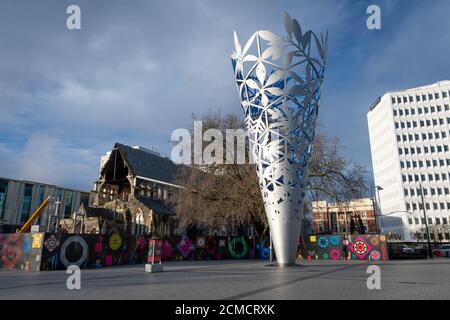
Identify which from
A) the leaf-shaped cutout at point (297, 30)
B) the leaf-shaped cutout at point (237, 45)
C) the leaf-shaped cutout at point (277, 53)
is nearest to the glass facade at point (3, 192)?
the leaf-shaped cutout at point (237, 45)

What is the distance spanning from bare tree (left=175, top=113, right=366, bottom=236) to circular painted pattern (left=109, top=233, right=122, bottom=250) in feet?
22.9

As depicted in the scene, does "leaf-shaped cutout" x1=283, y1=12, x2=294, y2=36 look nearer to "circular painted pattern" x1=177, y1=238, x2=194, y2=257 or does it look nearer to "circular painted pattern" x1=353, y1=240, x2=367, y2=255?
"circular painted pattern" x1=353, y1=240, x2=367, y2=255

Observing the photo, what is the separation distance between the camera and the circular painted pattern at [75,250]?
67.6 ft

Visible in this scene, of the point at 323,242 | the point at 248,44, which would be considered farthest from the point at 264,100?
the point at 323,242

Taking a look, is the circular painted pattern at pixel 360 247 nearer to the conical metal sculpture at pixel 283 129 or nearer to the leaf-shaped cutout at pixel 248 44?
the conical metal sculpture at pixel 283 129

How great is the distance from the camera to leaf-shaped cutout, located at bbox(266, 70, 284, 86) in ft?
68.1

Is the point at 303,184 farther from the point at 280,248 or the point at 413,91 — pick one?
the point at 413,91

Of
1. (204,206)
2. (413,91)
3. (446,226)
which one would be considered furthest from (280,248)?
(413,91)

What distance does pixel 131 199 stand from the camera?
42.2m

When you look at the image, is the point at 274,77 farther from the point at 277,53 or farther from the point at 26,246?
the point at 26,246

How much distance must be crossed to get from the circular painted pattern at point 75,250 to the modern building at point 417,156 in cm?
8135

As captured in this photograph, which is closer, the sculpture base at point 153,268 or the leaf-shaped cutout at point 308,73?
the sculpture base at point 153,268

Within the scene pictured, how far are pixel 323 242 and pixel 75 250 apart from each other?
21.9 m
